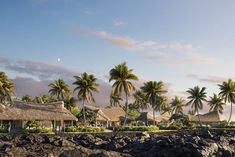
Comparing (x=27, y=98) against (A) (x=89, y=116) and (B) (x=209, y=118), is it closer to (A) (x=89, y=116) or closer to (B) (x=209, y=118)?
(A) (x=89, y=116)

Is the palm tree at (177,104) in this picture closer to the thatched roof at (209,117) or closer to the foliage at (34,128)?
the thatched roof at (209,117)

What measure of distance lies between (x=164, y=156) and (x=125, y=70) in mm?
52358

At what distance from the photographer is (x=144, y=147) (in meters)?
45.6

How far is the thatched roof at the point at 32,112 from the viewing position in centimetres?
7375

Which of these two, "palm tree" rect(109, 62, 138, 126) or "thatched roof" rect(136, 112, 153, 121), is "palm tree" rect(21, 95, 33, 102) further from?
"palm tree" rect(109, 62, 138, 126)

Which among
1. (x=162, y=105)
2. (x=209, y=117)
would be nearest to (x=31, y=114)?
(x=209, y=117)

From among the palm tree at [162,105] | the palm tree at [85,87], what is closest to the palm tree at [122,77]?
the palm tree at [85,87]

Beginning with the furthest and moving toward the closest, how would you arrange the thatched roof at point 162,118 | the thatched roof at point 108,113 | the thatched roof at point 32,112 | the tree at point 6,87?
1. the thatched roof at point 162,118
2. the thatched roof at point 108,113
3. the tree at point 6,87
4. the thatched roof at point 32,112

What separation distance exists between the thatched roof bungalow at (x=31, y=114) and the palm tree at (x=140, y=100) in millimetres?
72266

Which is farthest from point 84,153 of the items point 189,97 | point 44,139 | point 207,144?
point 189,97

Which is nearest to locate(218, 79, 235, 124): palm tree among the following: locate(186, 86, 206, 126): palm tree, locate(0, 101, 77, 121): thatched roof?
locate(186, 86, 206, 126): palm tree

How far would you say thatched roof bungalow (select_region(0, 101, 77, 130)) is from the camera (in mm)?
73812

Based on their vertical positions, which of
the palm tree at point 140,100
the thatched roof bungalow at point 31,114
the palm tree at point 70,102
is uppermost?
the palm tree at point 140,100

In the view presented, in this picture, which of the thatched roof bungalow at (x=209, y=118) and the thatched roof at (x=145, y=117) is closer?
the thatched roof at (x=145, y=117)
